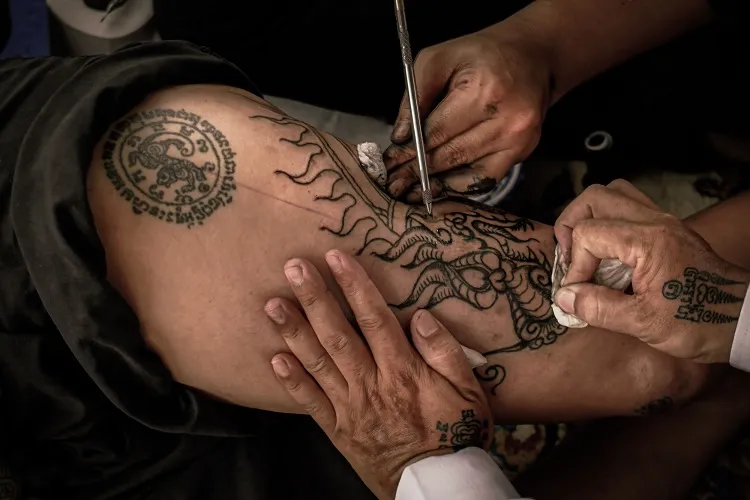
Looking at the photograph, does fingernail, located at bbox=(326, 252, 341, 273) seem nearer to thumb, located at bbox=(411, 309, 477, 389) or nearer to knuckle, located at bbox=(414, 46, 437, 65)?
thumb, located at bbox=(411, 309, 477, 389)

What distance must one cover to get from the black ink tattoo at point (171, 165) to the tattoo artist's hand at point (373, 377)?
137 millimetres

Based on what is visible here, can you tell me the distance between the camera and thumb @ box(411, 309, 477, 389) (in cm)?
84

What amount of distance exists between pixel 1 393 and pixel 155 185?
36 cm

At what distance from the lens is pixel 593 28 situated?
45.7 inches

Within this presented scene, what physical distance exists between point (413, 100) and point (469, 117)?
0.38 feet

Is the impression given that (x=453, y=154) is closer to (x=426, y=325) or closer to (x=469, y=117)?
(x=469, y=117)

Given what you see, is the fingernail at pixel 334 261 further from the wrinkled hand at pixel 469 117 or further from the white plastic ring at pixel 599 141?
the white plastic ring at pixel 599 141

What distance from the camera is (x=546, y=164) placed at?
1685mm

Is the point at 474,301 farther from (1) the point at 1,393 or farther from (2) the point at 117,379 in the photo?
(1) the point at 1,393

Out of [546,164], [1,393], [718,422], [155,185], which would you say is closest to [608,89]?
[546,164]

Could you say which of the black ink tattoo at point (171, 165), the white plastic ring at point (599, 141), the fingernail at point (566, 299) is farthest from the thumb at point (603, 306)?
the white plastic ring at point (599, 141)

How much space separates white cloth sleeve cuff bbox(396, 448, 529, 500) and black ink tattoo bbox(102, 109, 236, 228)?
0.44m

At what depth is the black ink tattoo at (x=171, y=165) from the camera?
30.8 inches

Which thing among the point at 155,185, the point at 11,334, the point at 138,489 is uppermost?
the point at 155,185
